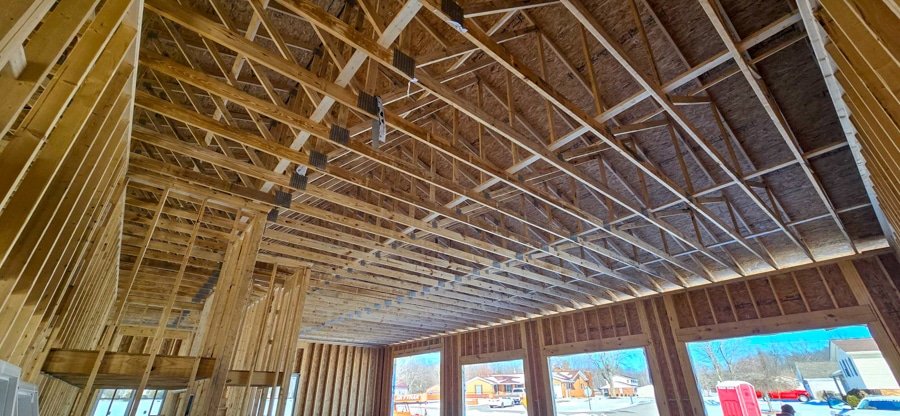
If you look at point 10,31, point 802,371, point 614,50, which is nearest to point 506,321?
point 802,371

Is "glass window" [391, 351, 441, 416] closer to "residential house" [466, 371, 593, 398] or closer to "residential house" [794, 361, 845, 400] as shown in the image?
"residential house" [466, 371, 593, 398]

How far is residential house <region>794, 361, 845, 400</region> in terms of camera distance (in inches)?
272

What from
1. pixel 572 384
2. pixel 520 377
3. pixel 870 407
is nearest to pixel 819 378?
pixel 870 407

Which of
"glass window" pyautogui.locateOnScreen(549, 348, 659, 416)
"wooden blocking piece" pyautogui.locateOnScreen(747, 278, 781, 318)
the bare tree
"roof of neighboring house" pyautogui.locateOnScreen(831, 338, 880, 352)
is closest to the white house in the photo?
"roof of neighboring house" pyautogui.locateOnScreen(831, 338, 880, 352)

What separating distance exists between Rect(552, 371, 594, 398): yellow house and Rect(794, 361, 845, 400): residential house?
460 centimetres

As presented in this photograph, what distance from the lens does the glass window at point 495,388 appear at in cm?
1222

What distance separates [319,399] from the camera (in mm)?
15359

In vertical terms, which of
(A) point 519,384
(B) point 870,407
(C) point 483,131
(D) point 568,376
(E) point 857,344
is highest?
(C) point 483,131

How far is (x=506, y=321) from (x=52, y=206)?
12.2 meters

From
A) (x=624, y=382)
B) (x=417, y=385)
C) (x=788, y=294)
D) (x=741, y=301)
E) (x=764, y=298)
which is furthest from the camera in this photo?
(x=417, y=385)

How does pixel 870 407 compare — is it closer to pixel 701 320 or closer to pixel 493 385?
pixel 701 320

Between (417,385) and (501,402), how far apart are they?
13.7 feet

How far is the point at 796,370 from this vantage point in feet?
24.0

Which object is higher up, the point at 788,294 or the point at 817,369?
the point at 788,294
